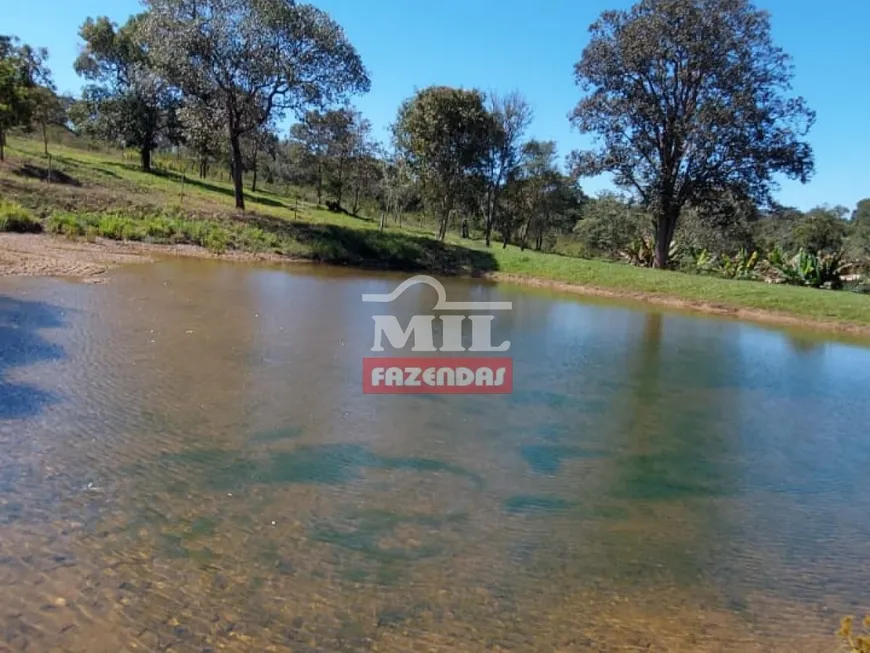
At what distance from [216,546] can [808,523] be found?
478 centimetres

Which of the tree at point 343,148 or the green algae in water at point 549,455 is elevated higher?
the tree at point 343,148

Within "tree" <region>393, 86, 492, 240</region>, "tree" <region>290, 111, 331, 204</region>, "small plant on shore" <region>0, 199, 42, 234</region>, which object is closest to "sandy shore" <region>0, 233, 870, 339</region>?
"small plant on shore" <region>0, 199, 42, 234</region>

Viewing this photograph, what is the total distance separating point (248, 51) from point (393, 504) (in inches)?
1016

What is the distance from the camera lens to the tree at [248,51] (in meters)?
25.8

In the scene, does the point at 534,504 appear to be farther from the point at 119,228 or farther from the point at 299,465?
the point at 119,228

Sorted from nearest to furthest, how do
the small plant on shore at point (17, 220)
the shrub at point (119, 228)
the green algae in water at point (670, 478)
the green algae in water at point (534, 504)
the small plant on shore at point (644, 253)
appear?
the green algae in water at point (534, 504) → the green algae in water at point (670, 478) → the small plant on shore at point (17, 220) → the shrub at point (119, 228) → the small plant on shore at point (644, 253)

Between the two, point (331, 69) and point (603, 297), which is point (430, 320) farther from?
point (331, 69)

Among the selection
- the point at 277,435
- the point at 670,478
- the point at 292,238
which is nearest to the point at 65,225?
the point at 292,238

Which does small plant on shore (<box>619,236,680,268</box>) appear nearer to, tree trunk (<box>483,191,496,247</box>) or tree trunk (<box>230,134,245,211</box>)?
tree trunk (<box>483,191,496,247</box>)

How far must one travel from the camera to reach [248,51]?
26109 millimetres

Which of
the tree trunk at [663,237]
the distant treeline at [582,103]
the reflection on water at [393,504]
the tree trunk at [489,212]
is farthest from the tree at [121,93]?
the reflection on water at [393,504]

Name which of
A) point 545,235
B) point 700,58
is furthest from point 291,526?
point 545,235

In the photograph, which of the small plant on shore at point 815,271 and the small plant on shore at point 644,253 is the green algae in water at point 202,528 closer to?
the small plant on shore at point 815,271

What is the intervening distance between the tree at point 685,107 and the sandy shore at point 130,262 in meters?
7.68
